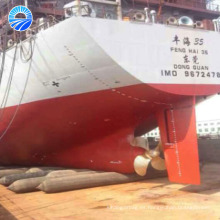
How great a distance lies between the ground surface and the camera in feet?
19.0

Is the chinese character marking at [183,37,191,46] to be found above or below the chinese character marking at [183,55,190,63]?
above

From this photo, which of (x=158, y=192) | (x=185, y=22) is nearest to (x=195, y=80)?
(x=185, y=22)

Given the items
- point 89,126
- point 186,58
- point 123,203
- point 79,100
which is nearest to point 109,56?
point 79,100

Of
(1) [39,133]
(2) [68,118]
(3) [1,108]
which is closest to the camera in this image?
(2) [68,118]

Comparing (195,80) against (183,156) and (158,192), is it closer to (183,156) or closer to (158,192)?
(183,156)

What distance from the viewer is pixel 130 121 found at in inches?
356

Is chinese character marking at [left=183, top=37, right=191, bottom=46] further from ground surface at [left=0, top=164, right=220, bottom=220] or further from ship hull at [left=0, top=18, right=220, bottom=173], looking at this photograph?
ground surface at [left=0, top=164, right=220, bottom=220]

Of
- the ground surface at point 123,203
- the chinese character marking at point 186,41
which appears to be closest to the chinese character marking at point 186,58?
the chinese character marking at point 186,41

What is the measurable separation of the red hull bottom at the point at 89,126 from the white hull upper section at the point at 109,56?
33 cm

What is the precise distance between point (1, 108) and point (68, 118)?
2.81 meters

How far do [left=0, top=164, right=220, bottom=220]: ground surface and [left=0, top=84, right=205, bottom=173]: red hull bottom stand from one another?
1149 millimetres

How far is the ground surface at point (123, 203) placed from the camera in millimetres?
5797

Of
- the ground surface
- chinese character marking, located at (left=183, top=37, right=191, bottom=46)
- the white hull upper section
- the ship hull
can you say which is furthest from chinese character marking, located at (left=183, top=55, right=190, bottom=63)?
the ground surface

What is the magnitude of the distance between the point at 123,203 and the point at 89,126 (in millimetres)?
2931
